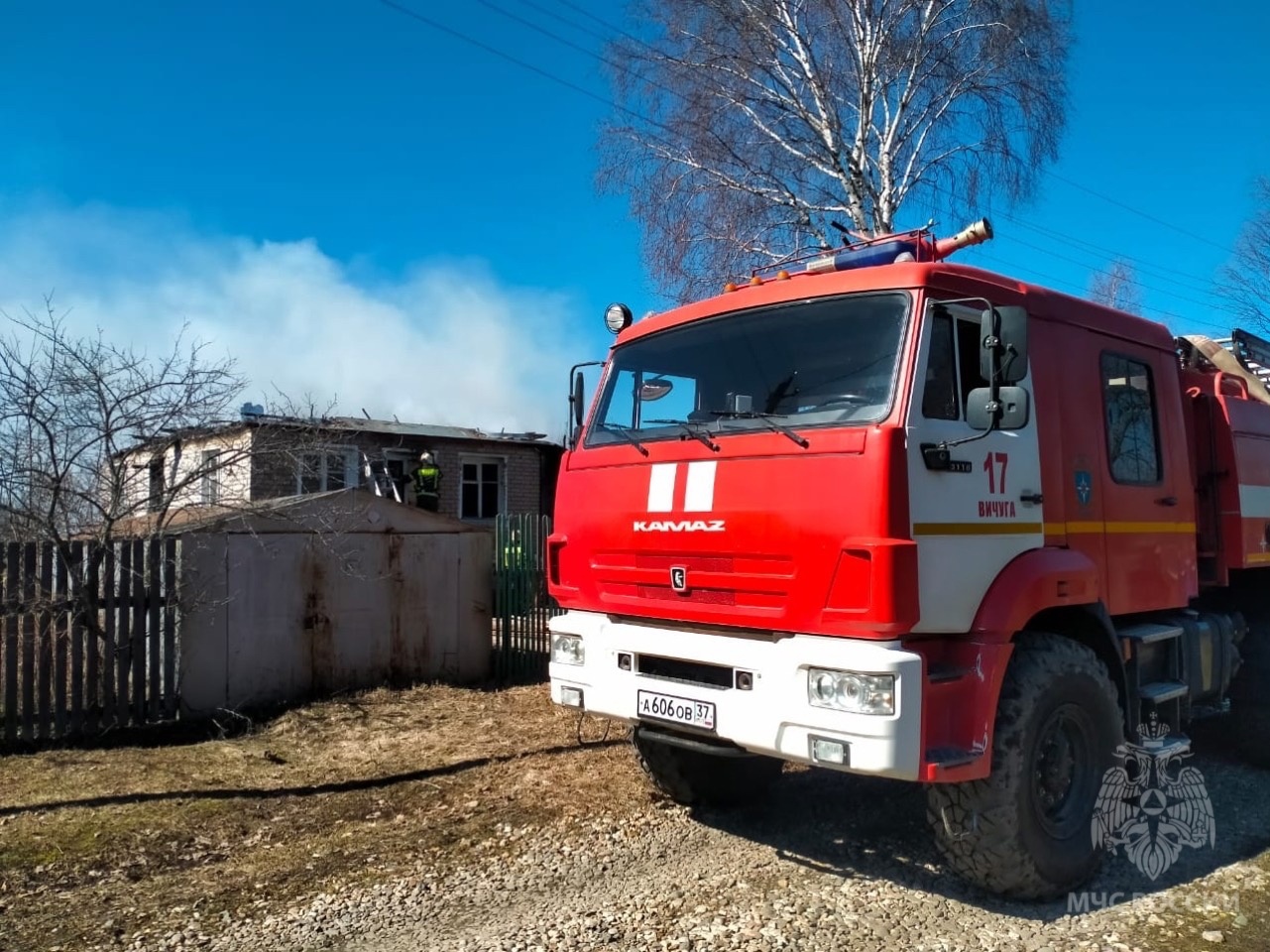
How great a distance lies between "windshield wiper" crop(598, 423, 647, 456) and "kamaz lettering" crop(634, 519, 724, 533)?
371 mm

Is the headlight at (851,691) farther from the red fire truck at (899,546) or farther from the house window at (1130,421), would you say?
the house window at (1130,421)

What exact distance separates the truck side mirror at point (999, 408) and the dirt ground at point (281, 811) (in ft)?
7.21

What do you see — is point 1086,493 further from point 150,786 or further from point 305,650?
point 305,650

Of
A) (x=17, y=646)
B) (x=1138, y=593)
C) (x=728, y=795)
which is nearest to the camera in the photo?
(x=1138, y=593)

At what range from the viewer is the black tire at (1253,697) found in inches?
249

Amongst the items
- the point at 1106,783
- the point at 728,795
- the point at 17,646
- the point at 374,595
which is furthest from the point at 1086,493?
the point at 17,646

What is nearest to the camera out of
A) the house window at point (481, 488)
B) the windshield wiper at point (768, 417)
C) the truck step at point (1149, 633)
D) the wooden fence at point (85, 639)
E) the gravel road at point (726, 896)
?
the gravel road at point (726, 896)

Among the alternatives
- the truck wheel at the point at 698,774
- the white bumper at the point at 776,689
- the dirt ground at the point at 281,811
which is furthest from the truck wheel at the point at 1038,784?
the truck wheel at the point at 698,774

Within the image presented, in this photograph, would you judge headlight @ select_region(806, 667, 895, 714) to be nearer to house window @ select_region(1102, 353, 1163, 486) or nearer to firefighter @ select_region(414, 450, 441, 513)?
house window @ select_region(1102, 353, 1163, 486)

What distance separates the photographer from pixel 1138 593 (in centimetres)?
504

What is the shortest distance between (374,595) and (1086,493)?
20.2 feet

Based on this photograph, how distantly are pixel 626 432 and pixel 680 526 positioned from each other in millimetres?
811

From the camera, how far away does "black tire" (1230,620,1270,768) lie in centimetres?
632

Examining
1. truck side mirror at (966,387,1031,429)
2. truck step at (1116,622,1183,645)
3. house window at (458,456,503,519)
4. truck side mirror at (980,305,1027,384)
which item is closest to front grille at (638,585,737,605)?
truck side mirror at (966,387,1031,429)
